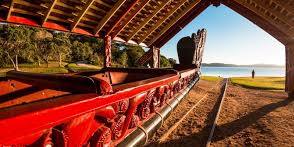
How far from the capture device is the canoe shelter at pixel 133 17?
927 cm

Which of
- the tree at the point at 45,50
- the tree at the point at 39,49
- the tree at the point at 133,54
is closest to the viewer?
the tree at the point at 39,49

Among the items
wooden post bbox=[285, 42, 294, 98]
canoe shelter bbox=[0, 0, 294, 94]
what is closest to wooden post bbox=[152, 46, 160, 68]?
canoe shelter bbox=[0, 0, 294, 94]

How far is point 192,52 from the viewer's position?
18.4 meters

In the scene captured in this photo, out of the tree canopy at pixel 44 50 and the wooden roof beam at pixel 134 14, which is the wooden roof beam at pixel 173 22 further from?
the tree canopy at pixel 44 50

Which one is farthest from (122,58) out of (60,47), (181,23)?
(181,23)

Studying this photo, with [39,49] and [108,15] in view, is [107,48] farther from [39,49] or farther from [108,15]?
[39,49]

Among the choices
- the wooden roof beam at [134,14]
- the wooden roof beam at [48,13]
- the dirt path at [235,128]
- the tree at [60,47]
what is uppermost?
the tree at [60,47]

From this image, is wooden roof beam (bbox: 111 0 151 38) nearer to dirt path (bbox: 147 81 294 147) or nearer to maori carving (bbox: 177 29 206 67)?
dirt path (bbox: 147 81 294 147)

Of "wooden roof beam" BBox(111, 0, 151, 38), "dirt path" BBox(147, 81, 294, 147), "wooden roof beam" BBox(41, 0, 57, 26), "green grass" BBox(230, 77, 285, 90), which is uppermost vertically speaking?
"wooden roof beam" BBox(111, 0, 151, 38)

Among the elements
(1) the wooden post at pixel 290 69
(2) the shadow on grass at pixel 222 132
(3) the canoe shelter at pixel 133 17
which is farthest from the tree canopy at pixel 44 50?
(2) the shadow on grass at pixel 222 132

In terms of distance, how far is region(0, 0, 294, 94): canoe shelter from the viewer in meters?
9.27

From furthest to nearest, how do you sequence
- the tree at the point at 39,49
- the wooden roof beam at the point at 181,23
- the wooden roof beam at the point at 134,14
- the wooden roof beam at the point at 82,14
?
1. the tree at the point at 39,49
2. the wooden roof beam at the point at 181,23
3. the wooden roof beam at the point at 134,14
4. the wooden roof beam at the point at 82,14

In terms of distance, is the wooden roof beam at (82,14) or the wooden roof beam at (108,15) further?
the wooden roof beam at (108,15)

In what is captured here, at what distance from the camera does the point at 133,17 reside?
13.0m
